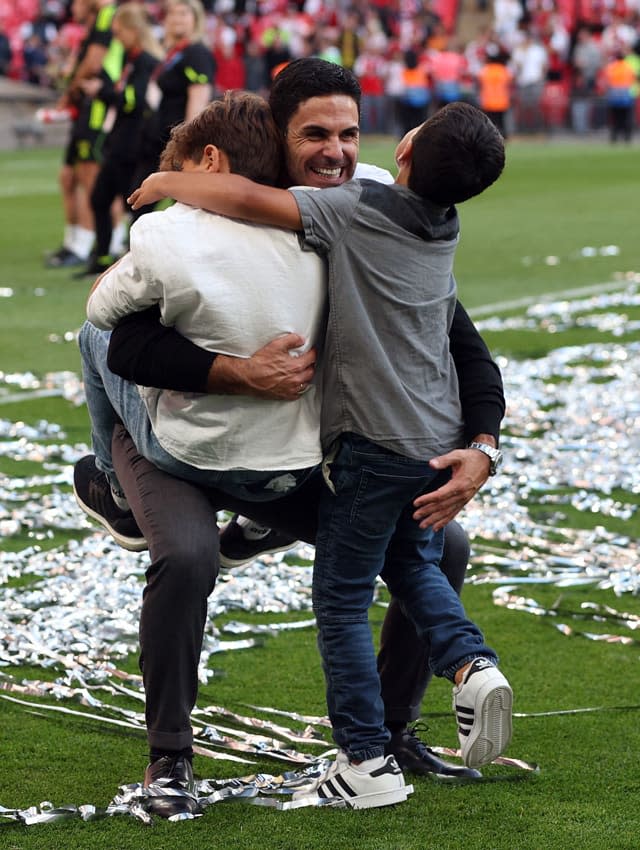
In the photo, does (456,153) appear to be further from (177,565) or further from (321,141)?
(177,565)

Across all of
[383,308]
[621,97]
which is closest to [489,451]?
[383,308]

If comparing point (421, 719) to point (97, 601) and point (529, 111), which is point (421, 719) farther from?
point (529, 111)

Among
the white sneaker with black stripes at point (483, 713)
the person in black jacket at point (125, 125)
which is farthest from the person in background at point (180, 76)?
the white sneaker with black stripes at point (483, 713)

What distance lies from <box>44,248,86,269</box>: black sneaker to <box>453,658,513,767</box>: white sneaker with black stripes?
9672 mm

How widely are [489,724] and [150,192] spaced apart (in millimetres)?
1303

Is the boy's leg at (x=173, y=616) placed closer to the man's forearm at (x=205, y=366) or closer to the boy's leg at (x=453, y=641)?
the man's forearm at (x=205, y=366)

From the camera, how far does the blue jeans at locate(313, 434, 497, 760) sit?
3367 mm

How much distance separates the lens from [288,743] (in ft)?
12.7

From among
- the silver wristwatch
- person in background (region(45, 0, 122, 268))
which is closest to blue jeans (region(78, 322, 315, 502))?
the silver wristwatch

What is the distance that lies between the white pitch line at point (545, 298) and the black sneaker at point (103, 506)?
6.35 metres

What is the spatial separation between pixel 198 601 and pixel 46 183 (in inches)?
731

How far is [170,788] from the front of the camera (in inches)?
133

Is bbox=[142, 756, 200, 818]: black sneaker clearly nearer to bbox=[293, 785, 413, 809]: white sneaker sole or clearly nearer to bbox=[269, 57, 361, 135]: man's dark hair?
bbox=[293, 785, 413, 809]: white sneaker sole

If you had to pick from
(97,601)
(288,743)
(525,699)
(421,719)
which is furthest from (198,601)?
(97,601)
